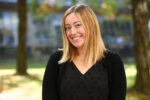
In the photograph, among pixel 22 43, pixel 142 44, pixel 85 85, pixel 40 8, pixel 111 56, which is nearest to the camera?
pixel 85 85

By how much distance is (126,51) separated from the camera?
109 ft

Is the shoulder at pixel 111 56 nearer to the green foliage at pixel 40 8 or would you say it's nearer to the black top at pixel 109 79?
the black top at pixel 109 79

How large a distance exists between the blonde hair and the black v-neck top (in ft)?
0.37

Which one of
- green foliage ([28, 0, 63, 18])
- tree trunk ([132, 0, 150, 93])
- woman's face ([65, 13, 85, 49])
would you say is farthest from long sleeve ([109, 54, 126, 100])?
green foliage ([28, 0, 63, 18])

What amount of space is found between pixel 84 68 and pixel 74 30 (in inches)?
11.8

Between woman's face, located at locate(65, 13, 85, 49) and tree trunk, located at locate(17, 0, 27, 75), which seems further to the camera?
tree trunk, located at locate(17, 0, 27, 75)

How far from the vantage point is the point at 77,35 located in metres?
2.16

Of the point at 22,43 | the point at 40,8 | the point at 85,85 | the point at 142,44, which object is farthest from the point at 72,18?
the point at 40,8

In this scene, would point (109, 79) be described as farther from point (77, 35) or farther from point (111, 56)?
point (77, 35)

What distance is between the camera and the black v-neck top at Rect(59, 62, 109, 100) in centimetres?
207

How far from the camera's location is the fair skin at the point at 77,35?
212cm

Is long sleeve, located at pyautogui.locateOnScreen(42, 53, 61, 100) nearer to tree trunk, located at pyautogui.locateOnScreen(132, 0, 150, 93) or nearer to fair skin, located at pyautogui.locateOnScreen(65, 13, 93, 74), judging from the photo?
fair skin, located at pyautogui.locateOnScreen(65, 13, 93, 74)

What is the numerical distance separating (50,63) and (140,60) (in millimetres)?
7200

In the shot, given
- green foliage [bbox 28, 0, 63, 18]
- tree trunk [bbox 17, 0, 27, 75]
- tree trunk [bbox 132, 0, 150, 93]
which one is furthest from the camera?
green foliage [bbox 28, 0, 63, 18]
